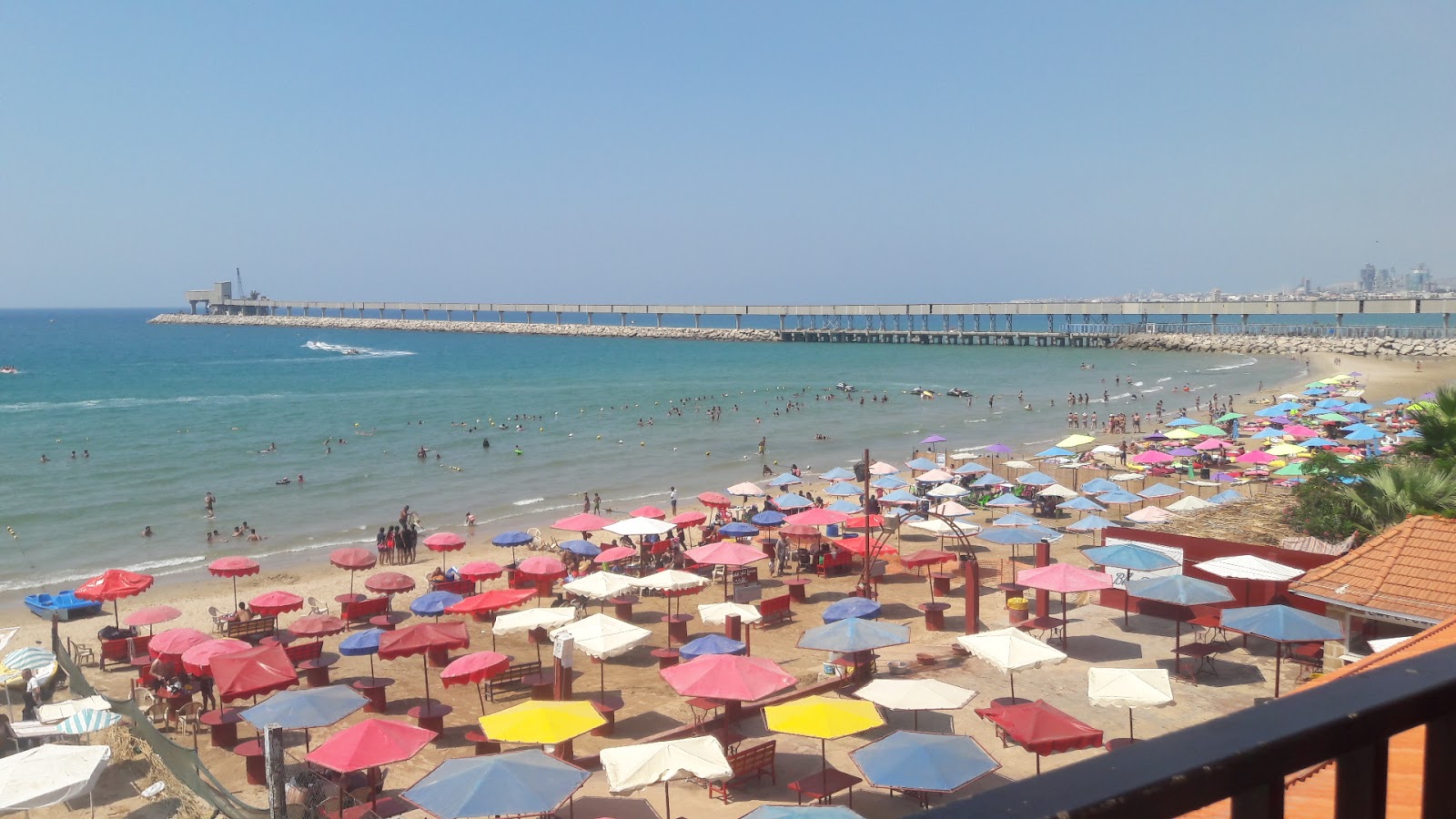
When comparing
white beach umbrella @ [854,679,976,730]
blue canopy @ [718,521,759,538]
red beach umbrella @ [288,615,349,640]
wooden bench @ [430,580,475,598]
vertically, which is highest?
white beach umbrella @ [854,679,976,730]

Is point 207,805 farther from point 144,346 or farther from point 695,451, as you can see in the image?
point 144,346

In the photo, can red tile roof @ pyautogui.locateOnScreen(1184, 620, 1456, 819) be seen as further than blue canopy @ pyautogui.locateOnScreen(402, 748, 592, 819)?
No

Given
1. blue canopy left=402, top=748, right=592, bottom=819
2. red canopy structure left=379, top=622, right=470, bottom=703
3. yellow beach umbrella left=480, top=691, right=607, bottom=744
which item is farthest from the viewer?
red canopy structure left=379, top=622, right=470, bottom=703

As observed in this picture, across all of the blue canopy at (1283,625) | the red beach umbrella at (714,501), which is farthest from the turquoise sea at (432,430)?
the blue canopy at (1283,625)

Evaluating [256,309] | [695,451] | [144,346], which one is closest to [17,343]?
[144,346]

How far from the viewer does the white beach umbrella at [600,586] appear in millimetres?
16047

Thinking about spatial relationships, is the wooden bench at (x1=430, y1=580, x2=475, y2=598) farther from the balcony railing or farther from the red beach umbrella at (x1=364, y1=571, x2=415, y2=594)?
the balcony railing

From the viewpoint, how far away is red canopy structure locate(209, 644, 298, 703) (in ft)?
38.7

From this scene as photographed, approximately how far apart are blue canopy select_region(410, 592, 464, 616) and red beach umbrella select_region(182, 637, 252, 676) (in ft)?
9.43

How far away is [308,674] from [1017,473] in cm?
2268

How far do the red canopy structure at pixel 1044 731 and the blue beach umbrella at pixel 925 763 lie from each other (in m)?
0.65

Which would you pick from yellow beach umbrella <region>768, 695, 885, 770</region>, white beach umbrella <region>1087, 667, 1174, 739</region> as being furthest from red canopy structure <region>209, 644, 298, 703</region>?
white beach umbrella <region>1087, 667, 1174, 739</region>

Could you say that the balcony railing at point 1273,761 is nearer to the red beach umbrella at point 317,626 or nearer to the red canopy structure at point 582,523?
the red beach umbrella at point 317,626

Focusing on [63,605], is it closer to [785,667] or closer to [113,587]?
[113,587]
